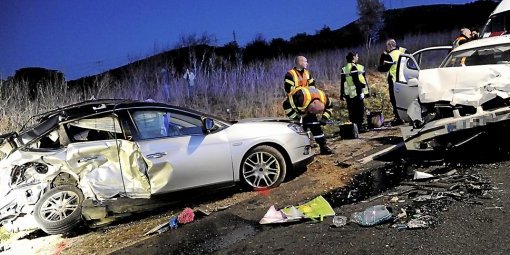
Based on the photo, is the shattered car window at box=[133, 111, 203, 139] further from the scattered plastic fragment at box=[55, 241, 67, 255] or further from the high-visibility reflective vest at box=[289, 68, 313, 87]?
the high-visibility reflective vest at box=[289, 68, 313, 87]

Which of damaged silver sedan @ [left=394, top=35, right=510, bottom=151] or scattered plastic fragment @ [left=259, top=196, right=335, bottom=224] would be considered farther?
damaged silver sedan @ [left=394, top=35, right=510, bottom=151]

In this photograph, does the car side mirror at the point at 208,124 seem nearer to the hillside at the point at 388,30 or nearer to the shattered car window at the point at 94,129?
the shattered car window at the point at 94,129

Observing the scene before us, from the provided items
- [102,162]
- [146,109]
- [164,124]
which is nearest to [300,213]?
[164,124]

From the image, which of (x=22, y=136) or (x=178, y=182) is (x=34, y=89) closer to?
(x=22, y=136)

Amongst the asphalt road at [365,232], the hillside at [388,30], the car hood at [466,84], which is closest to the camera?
the asphalt road at [365,232]

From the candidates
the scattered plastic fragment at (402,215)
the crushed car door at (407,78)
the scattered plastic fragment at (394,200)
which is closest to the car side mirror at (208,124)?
the scattered plastic fragment at (394,200)

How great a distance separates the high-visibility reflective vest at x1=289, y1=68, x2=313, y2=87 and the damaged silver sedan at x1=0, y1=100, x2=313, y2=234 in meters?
2.11

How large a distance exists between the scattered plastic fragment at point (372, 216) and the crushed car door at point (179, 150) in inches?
82.4

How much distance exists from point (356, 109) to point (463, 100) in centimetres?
414

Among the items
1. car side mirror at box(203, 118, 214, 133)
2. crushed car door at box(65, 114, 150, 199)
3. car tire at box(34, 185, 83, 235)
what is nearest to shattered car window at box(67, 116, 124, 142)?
crushed car door at box(65, 114, 150, 199)

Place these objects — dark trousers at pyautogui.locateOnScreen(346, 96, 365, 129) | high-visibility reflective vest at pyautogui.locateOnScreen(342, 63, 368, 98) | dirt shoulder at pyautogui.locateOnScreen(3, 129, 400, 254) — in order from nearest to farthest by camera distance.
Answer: dirt shoulder at pyautogui.locateOnScreen(3, 129, 400, 254), high-visibility reflective vest at pyautogui.locateOnScreen(342, 63, 368, 98), dark trousers at pyautogui.locateOnScreen(346, 96, 365, 129)

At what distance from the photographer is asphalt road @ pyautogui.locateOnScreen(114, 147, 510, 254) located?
3.82m

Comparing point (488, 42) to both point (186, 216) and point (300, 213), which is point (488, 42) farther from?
point (186, 216)

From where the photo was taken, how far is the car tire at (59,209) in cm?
552
